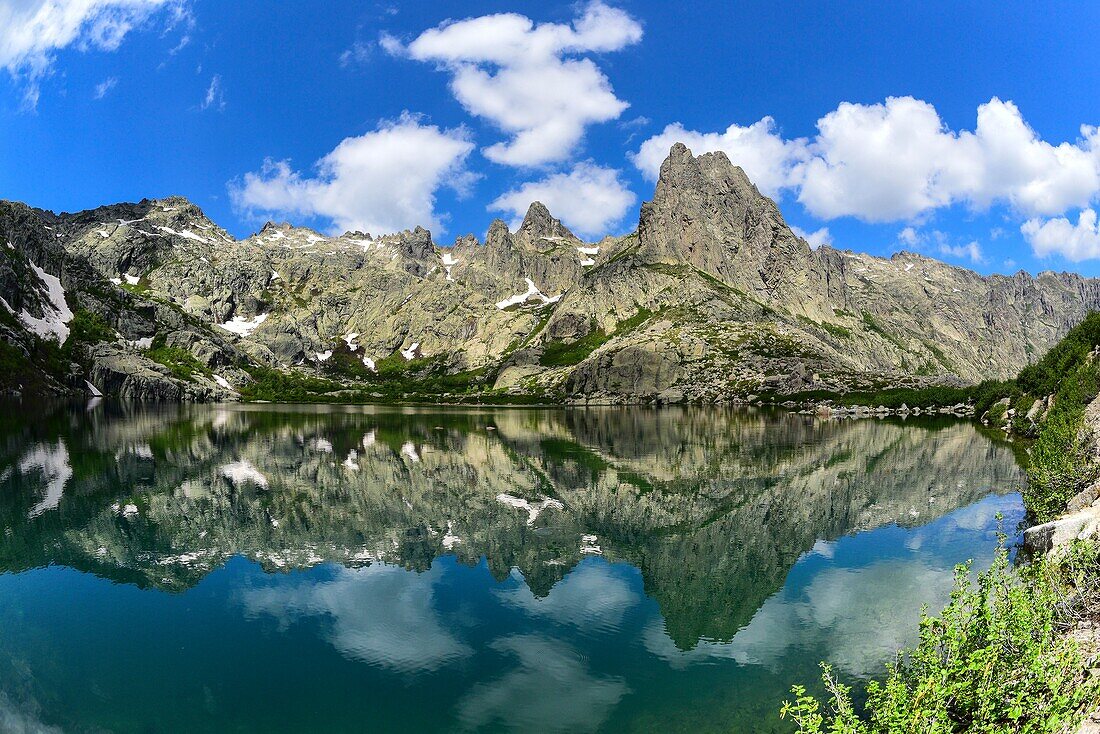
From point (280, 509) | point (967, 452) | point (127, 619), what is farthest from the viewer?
point (967, 452)

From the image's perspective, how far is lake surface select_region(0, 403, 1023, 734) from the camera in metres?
20.0

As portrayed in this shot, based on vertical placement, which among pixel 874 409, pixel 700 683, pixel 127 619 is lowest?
pixel 700 683

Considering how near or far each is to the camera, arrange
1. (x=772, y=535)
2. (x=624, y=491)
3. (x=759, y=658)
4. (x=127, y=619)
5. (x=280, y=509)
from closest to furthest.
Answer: (x=759, y=658)
(x=127, y=619)
(x=772, y=535)
(x=280, y=509)
(x=624, y=491)

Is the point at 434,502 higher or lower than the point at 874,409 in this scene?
lower

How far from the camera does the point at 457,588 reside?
102ft

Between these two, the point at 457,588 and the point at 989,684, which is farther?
the point at 457,588

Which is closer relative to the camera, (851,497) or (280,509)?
(280,509)

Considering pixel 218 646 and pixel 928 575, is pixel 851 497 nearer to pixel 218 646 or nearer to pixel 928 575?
pixel 928 575

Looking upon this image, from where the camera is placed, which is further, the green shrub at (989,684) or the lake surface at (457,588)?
the lake surface at (457,588)

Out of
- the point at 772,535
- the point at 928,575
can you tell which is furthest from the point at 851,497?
the point at 928,575

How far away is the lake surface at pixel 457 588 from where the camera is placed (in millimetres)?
20031

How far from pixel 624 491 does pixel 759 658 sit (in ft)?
106

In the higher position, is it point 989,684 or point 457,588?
point 989,684

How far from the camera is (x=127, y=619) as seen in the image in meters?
26.5
